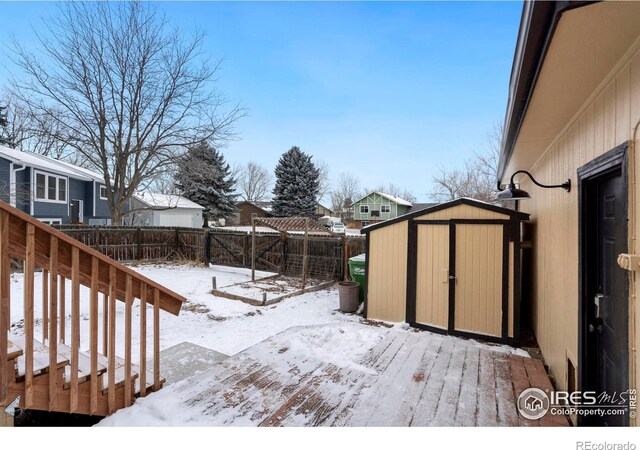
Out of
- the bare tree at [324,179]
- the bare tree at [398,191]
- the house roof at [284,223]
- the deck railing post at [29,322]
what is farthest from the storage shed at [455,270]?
the bare tree at [398,191]

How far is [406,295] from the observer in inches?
186

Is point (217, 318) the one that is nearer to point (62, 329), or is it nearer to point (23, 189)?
point (62, 329)

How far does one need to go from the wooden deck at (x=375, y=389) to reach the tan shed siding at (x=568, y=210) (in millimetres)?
528

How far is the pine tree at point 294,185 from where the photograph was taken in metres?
27.2

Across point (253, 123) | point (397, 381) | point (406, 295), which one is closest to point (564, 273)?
point (397, 381)

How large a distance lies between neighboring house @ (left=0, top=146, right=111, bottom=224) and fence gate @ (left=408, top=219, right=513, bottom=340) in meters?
13.3

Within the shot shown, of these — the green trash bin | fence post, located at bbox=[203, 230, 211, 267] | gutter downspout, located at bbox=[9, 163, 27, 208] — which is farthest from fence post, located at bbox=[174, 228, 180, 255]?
the green trash bin

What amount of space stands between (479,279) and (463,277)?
0.19m

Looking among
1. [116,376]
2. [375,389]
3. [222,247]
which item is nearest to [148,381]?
[116,376]

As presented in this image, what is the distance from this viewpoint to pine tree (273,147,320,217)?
27.2 m

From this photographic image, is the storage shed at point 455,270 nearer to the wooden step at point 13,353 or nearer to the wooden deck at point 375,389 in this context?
the wooden deck at point 375,389

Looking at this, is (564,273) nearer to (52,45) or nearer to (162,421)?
(162,421)

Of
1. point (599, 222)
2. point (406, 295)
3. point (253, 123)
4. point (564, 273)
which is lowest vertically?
point (406, 295)

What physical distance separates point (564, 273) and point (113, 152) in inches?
585
